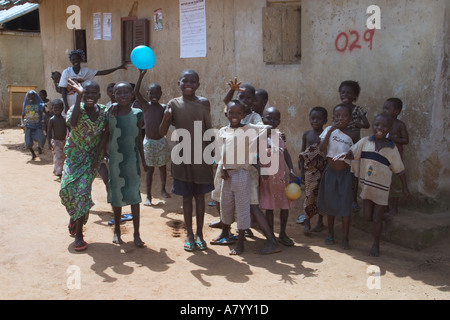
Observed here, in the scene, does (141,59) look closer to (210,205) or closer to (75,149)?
(75,149)

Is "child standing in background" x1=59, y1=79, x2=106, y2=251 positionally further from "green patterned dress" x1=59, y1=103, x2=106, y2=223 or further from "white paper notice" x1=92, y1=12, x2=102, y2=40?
"white paper notice" x1=92, y1=12, x2=102, y2=40

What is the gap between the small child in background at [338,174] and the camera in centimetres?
439

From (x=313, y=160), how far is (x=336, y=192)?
44cm

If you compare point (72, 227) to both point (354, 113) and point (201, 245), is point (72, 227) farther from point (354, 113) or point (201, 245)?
point (354, 113)

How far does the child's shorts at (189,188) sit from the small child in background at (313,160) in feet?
3.37

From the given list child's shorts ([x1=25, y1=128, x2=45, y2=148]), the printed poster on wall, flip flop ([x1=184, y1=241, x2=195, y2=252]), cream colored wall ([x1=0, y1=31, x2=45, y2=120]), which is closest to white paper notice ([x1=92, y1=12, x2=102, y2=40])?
the printed poster on wall

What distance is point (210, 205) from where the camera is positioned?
6.02 metres

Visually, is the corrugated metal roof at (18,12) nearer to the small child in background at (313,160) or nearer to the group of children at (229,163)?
the group of children at (229,163)

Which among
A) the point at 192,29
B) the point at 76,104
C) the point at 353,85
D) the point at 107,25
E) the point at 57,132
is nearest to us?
the point at 76,104

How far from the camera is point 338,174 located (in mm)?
4496

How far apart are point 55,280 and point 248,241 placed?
1836 millimetres

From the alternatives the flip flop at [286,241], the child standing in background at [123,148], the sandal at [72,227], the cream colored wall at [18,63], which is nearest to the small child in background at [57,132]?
the sandal at [72,227]

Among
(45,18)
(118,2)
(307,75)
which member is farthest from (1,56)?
(307,75)

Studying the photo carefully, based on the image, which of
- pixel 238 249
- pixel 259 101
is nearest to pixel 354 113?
pixel 259 101
